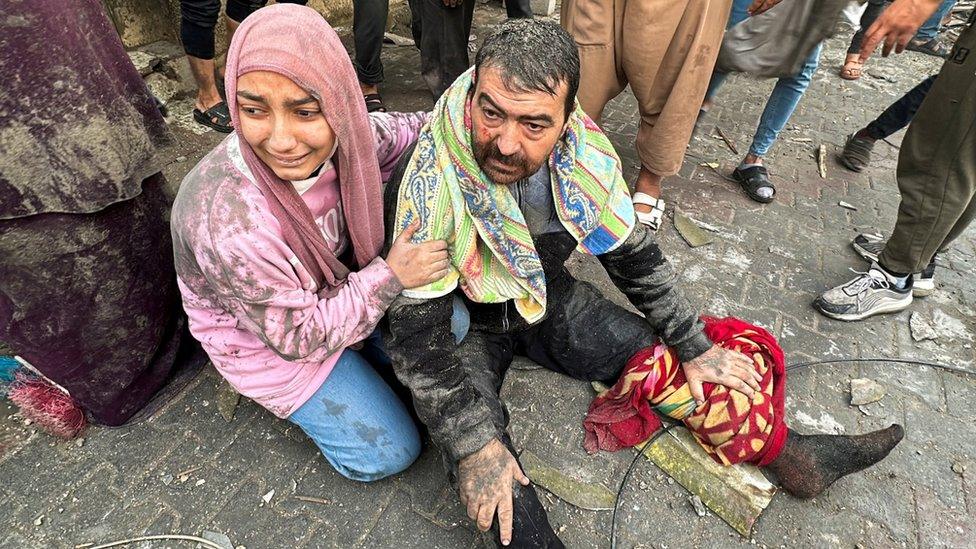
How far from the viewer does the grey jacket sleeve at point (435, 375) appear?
1.79m

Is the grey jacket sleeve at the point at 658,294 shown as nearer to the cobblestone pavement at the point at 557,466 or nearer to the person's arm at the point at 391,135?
the cobblestone pavement at the point at 557,466

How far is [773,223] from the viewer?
3629mm

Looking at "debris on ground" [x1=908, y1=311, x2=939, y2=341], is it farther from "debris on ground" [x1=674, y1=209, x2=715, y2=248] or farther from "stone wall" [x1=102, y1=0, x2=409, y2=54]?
"stone wall" [x1=102, y1=0, x2=409, y2=54]

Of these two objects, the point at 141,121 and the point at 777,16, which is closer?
the point at 141,121

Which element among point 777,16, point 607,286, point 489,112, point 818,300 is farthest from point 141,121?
point 818,300

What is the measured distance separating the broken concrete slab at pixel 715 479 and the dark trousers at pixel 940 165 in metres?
1.54

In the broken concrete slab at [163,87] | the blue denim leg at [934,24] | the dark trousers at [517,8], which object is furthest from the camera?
the blue denim leg at [934,24]

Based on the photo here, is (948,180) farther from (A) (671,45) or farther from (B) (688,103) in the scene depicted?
(A) (671,45)

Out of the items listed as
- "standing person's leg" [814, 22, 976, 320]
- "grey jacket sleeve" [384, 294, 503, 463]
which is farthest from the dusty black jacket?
"standing person's leg" [814, 22, 976, 320]

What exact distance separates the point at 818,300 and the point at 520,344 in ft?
5.80

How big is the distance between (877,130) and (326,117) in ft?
14.7

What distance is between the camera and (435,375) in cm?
181

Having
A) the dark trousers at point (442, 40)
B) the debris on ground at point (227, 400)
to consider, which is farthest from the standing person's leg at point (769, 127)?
the debris on ground at point (227, 400)

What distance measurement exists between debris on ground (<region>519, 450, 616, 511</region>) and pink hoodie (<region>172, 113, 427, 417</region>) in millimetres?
918
